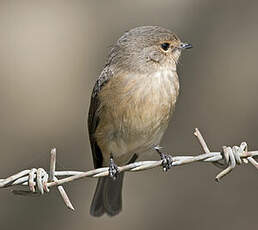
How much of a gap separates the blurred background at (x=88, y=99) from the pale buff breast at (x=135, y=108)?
2254 mm

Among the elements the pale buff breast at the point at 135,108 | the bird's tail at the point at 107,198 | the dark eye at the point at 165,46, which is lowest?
the bird's tail at the point at 107,198

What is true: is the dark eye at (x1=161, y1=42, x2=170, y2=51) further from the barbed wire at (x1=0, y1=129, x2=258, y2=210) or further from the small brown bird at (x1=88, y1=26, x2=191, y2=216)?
the barbed wire at (x1=0, y1=129, x2=258, y2=210)

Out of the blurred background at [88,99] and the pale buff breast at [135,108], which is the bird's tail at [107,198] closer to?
the pale buff breast at [135,108]

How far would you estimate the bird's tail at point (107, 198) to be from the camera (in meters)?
5.71

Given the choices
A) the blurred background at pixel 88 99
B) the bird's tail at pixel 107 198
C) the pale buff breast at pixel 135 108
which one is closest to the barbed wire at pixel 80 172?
the pale buff breast at pixel 135 108

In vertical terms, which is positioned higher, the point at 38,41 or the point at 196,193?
the point at 38,41

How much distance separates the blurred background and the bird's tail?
5.87 feet

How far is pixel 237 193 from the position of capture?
24.6 feet

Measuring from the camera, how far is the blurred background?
7629 mm

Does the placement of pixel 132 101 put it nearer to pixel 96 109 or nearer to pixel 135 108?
pixel 135 108

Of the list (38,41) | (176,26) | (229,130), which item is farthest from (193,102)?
(38,41)

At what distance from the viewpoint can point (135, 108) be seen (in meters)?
5.32

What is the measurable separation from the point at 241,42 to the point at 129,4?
1.68 metres

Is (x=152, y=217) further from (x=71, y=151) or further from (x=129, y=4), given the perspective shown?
(x=129, y=4)
